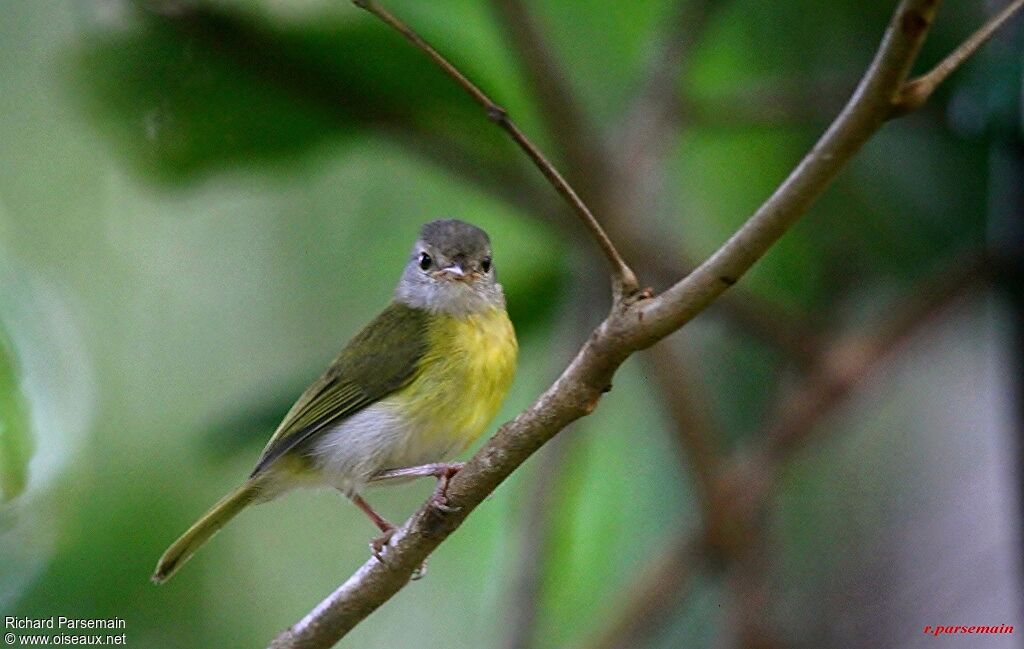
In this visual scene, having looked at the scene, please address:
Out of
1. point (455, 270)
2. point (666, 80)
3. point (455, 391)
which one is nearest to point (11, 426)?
point (455, 391)

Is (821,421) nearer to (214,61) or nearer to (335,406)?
(335,406)

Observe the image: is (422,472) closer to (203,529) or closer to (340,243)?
(203,529)

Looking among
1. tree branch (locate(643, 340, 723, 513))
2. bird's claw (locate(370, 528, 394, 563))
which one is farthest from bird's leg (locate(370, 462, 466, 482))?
tree branch (locate(643, 340, 723, 513))

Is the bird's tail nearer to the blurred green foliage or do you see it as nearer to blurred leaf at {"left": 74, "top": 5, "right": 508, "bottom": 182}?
the blurred green foliage

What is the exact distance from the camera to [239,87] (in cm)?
334

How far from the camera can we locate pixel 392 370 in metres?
2.82

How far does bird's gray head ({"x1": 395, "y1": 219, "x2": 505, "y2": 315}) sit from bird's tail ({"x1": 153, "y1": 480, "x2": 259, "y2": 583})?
0.64 meters

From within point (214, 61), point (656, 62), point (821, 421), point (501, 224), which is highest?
point (214, 61)

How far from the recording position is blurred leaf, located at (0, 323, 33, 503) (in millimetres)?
2107

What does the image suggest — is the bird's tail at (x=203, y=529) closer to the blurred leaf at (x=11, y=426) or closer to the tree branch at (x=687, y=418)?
the blurred leaf at (x=11, y=426)

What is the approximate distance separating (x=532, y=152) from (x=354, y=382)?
130 centimetres

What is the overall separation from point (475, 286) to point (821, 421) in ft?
3.40

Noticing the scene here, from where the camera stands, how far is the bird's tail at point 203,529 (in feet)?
8.70

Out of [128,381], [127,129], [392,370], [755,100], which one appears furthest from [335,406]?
[128,381]
